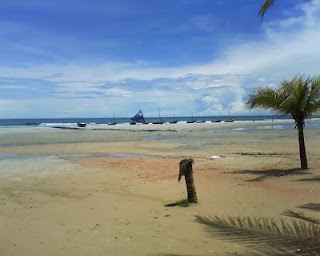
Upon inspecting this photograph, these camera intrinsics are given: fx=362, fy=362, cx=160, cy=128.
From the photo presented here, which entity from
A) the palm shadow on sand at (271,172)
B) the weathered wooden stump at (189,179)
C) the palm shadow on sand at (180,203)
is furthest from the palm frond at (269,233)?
the palm shadow on sand at (271,172)

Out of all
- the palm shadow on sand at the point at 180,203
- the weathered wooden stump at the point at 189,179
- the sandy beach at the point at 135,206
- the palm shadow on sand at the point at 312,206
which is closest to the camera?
the sandy beach at the point at 135,206

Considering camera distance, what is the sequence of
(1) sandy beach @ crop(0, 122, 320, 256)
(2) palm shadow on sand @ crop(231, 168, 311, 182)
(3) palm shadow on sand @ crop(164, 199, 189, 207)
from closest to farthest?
(1) sandy beach @ crop(0, 122, 320, 256) < (3) palm shadow on sand @ crop(164, 199, 189, 207) < (2) palm shadow on sand @ crop(231, 168, 311, 182)

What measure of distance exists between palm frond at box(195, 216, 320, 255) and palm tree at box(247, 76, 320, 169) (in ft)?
21.5

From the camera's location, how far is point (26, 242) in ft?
21.4

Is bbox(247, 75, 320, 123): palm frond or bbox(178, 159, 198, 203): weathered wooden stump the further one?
bbox(247, 75, 320, 123): palm frond

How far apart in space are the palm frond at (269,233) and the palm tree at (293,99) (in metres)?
6.54

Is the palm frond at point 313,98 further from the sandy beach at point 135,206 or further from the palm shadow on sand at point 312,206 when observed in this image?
the palm shadow on sand at point 312,206

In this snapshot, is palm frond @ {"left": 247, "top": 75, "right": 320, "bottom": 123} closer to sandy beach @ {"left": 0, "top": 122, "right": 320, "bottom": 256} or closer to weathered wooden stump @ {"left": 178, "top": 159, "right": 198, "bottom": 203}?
sandy beach @ {"left": 0, "top": 122, "right": 320, "bottom": 256}

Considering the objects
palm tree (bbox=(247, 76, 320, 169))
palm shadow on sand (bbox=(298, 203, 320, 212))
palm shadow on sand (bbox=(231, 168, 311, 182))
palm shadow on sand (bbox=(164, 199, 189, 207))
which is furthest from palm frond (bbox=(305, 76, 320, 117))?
palm shadow on sand (bbox=(164, 199, 189, 207))

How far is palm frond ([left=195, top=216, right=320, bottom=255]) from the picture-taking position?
5.38 m

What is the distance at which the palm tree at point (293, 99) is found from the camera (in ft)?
40.5

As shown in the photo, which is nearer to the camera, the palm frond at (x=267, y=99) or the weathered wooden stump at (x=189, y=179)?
the weathered wooden stump at (x=189, y=179)

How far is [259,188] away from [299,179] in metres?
1.81

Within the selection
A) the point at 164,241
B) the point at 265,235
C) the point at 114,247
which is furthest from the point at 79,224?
the point at 265,235
